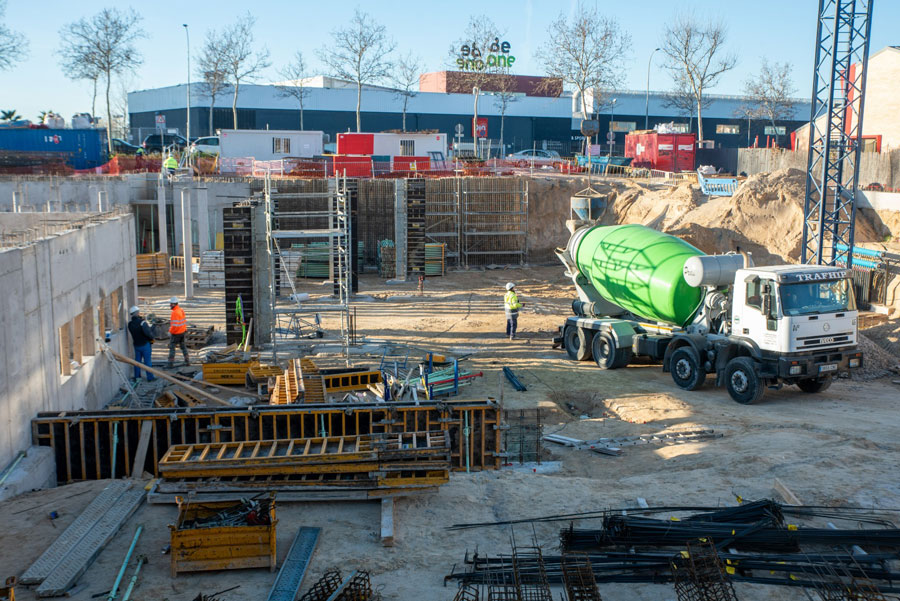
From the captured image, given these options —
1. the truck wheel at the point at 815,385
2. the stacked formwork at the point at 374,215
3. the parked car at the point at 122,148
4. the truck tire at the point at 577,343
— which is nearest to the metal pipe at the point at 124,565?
the truck tire at the point at 577,343

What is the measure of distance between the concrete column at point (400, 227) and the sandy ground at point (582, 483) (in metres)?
12.8

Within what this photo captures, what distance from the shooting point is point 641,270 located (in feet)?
60.1

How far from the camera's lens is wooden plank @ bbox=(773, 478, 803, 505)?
984 cm

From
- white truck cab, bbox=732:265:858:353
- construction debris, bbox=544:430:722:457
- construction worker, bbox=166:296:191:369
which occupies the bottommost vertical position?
construction debris, bbox=544:430:722:457

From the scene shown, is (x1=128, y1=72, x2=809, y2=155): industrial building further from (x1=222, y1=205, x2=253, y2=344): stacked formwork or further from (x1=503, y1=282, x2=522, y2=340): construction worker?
(x1=222, y1=205, x2=253, y2=344): stacked formwork

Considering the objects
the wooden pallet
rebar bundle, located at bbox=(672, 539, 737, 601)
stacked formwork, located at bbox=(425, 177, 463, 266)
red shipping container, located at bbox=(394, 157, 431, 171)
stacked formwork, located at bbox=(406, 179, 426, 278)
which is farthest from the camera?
red shipping container, located at bbox=(394, 157, 431, 171)

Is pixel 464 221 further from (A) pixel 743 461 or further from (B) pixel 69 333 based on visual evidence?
(A) pixel 743 461

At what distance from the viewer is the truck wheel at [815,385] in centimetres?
1619

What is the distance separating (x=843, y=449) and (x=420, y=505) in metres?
6.39

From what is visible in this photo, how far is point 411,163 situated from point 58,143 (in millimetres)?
19230

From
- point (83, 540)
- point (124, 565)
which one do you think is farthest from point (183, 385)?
point (124, 565)

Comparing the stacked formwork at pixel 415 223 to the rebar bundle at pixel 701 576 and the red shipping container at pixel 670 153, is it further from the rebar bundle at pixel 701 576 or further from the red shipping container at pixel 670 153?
the rebar bundle at pixel 701 576

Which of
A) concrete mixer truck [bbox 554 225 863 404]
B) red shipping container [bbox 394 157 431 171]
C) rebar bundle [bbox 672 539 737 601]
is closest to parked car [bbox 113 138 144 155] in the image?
red shipping container [bbox 394 157 431 171]

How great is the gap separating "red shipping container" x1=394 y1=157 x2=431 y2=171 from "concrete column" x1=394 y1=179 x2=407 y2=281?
8.14m
